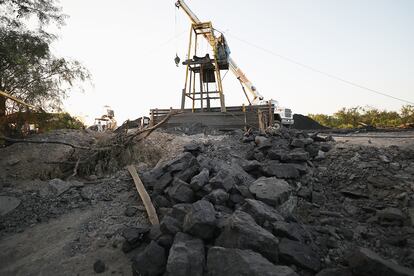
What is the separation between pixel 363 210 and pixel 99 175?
21.3 ft

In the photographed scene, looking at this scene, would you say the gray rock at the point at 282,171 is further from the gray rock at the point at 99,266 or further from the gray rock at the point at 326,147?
the gray rock at the point at 99,266

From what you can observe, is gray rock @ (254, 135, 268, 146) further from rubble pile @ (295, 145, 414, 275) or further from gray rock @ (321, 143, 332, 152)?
rubble pile @ (295, 145, 414, 275)

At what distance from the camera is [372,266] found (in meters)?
2.62

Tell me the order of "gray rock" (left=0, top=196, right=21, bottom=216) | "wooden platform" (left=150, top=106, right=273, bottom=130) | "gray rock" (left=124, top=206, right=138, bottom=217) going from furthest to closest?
"wooden platform" (left=150, top=106, right=273, bottom=130) → "gray rock" (left=0, top=196, right=21, bottom=216) → "gray rock" (left=124, top=206, right=138, bottom=217)

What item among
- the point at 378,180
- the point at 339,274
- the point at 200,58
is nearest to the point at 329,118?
the point at 200,58

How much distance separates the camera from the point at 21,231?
16.3ft

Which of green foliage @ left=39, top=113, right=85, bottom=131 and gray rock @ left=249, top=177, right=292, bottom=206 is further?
green foliage @ left=39, top=113, right=85, bottom=131

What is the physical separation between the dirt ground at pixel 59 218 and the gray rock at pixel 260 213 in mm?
1935

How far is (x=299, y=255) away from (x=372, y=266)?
0.76 meters

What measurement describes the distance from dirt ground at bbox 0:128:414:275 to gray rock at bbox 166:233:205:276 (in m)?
0.98

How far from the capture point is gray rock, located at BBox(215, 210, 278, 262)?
10.1 ft

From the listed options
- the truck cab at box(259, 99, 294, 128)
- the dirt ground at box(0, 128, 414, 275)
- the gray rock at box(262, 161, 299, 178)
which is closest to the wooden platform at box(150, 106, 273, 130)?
the truck cab at box(259, 99, 294, 128)

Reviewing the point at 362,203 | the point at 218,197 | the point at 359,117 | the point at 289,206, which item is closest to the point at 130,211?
the point at 218,197

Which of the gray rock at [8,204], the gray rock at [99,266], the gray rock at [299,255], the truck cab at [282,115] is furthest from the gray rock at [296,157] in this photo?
the truck cab at [282,115]
